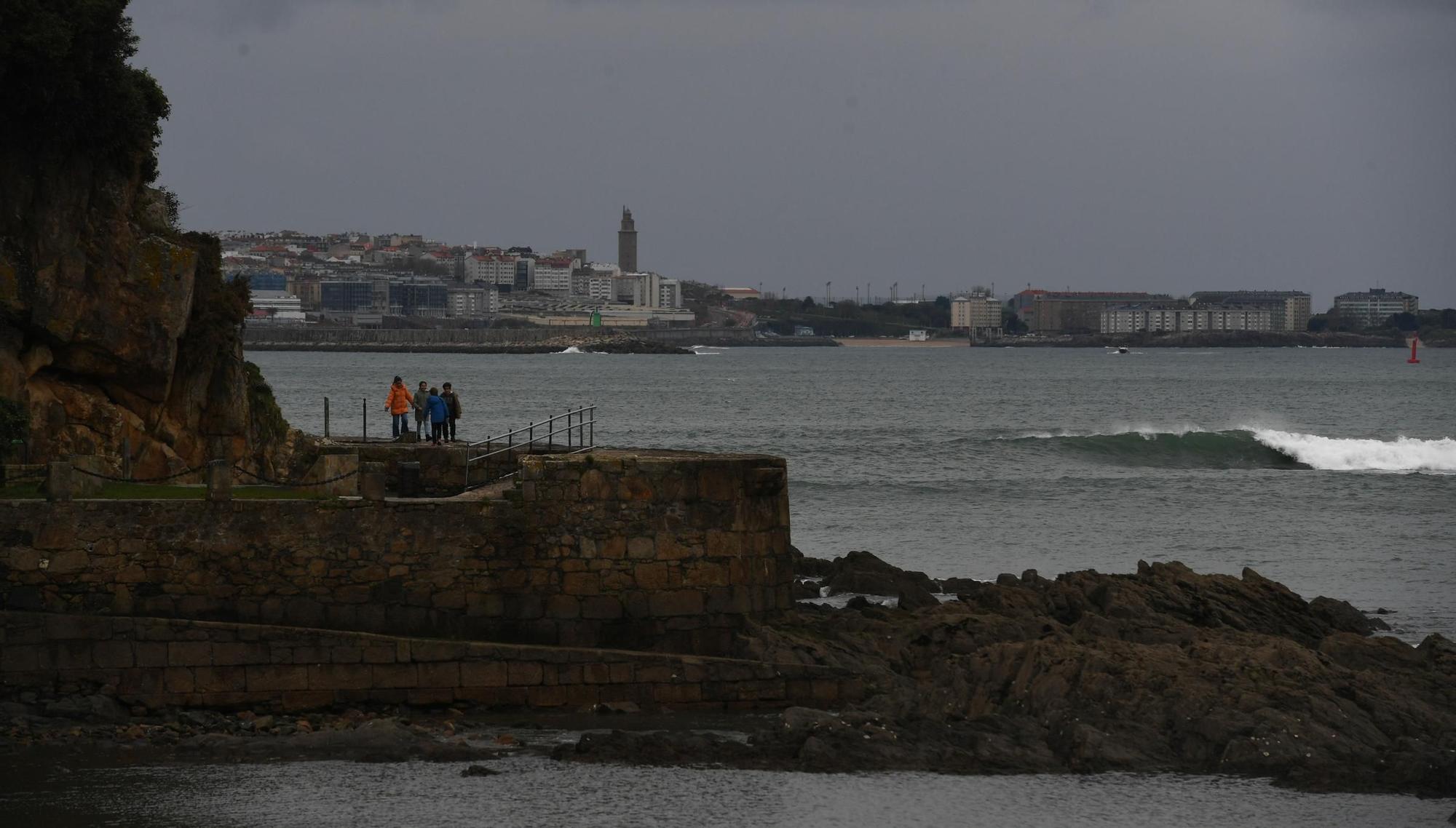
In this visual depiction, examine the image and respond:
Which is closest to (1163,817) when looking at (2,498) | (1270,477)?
A: (2,498)

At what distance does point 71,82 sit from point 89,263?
2.01m

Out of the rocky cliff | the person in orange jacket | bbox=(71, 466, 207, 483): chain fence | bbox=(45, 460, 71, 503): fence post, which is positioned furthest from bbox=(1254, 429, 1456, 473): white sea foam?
bbox=(45, 460, 71, 503): fence post

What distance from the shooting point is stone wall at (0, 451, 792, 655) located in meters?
14.6

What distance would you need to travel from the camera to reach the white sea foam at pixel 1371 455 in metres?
45.2

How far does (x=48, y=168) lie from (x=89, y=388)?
253cm

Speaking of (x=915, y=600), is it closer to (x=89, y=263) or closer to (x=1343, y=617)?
(x=1343, y=617)

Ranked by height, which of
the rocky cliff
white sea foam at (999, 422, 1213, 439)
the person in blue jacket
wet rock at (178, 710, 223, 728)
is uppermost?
the rocky cliff

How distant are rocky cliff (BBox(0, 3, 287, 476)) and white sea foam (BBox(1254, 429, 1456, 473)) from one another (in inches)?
1270

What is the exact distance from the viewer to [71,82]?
1953 centimetres

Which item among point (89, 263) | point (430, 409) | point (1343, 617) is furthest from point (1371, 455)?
point (89, 263)

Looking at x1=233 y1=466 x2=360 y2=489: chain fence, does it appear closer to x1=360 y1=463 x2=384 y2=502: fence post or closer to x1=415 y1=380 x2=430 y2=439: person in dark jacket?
x1=360 y1=463 x2=384 y2=502: fence post

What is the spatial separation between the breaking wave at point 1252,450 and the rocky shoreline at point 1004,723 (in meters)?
30.9

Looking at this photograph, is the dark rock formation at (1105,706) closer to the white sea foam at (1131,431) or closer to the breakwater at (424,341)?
the white sea foam at (1131,431)

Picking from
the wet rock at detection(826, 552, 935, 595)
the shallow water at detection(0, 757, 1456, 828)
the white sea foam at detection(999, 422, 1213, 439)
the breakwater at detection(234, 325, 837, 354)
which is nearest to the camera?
the shallow water at detection(0, 757, 1456, 828)
